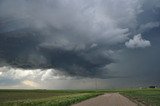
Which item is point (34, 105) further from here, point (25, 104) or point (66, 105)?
point (66, 105)

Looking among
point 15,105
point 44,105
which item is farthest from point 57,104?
point 15,105

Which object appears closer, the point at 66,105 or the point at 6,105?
the point at 6,105

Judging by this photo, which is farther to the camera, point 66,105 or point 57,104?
point 66,105

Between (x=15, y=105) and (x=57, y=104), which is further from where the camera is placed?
(x=57, y=104)

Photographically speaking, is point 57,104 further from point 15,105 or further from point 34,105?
point 15,105

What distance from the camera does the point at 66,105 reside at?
160ft

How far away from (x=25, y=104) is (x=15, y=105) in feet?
7.65

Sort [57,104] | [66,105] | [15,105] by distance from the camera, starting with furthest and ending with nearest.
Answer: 1. [66,105]
2. [57,104]
3. [15,105]

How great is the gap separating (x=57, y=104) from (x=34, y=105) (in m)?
3.54

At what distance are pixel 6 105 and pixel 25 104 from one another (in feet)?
8.38

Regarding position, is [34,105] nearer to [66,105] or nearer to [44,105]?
[44,105]

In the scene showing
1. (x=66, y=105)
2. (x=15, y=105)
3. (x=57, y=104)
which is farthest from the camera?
(x=66, y=105)

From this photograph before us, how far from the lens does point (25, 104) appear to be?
4250 centimetres

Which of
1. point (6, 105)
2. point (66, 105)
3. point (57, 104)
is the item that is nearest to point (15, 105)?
point (6, 105)
